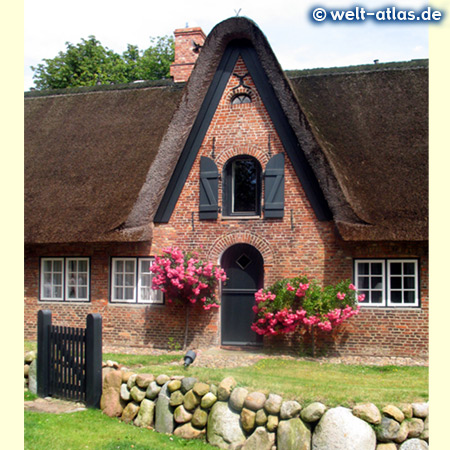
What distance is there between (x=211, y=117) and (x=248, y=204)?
2.34 meters

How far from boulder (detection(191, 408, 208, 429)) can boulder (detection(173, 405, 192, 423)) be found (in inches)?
4.9

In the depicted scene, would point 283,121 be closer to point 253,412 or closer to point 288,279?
point 288,279

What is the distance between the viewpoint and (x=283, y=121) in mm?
14094

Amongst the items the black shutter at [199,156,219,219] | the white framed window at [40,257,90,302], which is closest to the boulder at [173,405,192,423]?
the black shutter at [199,156,219,219]

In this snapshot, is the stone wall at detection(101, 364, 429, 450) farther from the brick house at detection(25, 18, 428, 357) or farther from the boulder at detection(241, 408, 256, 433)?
the brick house at detection(25, 18, 428, 357)

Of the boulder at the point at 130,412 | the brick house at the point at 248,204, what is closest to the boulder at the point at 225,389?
the boulder at the point at 130,412

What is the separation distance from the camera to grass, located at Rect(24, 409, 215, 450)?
7906mm

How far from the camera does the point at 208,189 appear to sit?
14.5 m

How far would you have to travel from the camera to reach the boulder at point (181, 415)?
8.61 m

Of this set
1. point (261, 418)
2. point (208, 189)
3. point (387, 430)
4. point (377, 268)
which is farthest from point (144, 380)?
point (377, 268)

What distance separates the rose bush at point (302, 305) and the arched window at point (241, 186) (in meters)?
2.20

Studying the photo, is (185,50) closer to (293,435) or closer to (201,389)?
(201,389)

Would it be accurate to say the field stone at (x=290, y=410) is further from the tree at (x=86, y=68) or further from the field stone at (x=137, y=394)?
the tree at (x=86, y=68)

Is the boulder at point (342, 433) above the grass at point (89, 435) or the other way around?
above
